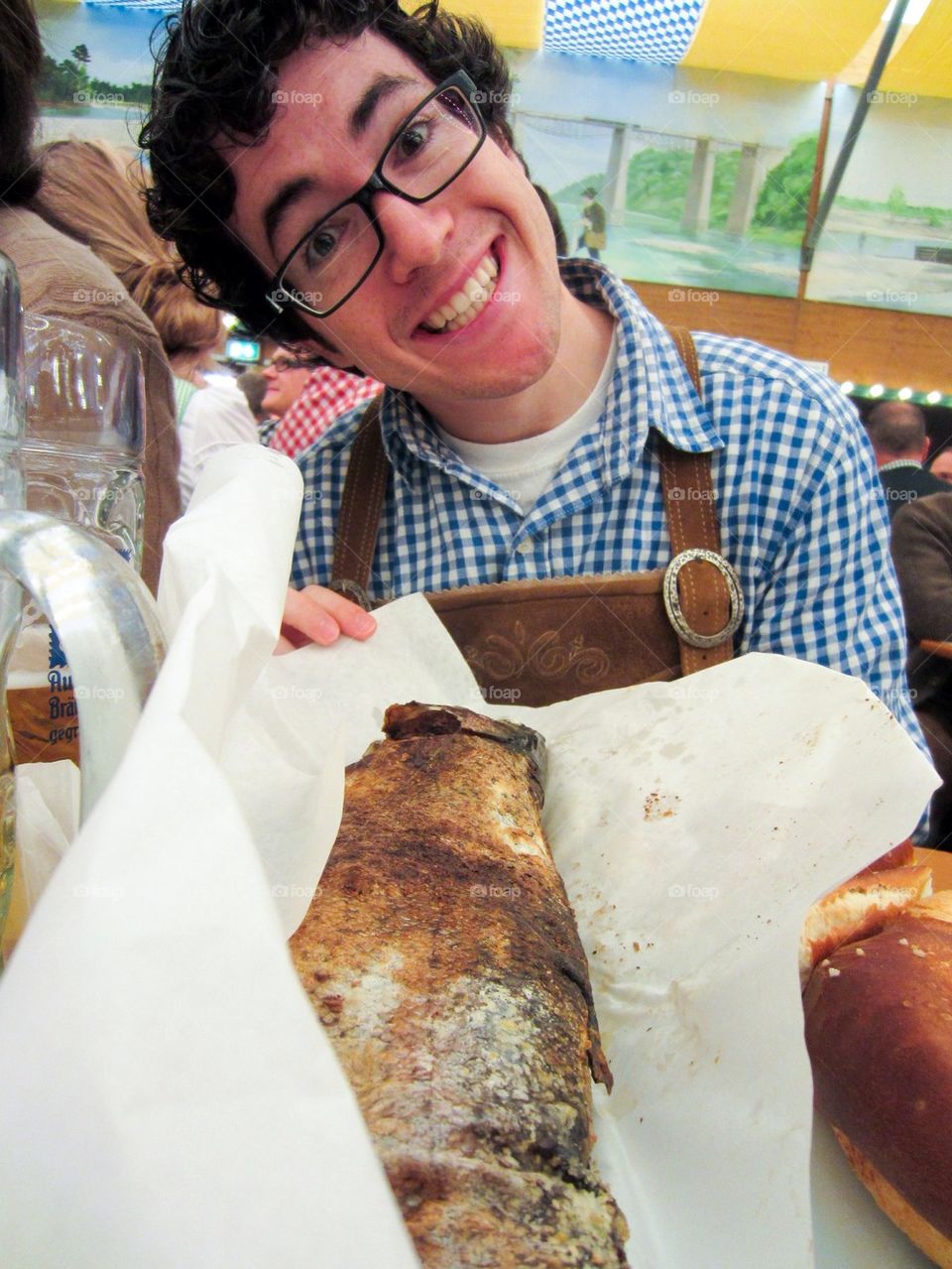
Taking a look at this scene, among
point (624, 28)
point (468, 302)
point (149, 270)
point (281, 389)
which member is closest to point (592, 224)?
point (624, 28)

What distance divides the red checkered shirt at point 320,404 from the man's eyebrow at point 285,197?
1801mm

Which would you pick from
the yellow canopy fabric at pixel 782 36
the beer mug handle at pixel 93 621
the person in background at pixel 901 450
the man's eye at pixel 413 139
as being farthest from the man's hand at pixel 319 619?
the yellow canopy fabric at pixel 782 36

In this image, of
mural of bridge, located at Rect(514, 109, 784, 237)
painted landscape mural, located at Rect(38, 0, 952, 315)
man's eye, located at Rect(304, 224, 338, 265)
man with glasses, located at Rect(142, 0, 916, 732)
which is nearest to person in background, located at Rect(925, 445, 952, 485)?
painted landscape mural, located at Rect(38, 0, 952, 315)

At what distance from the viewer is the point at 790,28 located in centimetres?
334

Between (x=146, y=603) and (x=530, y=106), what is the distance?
169 inches

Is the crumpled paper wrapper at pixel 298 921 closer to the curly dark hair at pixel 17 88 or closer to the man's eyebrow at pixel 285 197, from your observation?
the man's eyebrow at pixel 285 197

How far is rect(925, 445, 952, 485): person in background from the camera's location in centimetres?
404

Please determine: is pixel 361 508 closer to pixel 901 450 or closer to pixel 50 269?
pixel 50 269

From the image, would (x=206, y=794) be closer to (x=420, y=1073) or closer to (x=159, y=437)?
(x=420, y=1073)

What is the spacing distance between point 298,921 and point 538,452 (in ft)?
3.80

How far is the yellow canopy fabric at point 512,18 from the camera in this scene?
316cm

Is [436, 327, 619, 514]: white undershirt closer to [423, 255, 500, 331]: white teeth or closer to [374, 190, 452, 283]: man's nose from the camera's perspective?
[423, 255, 500, 331]: white teeth

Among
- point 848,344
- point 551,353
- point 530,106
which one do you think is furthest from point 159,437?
point 848,344

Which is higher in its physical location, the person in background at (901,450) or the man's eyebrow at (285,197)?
the man's eyebrow at (285,197)
